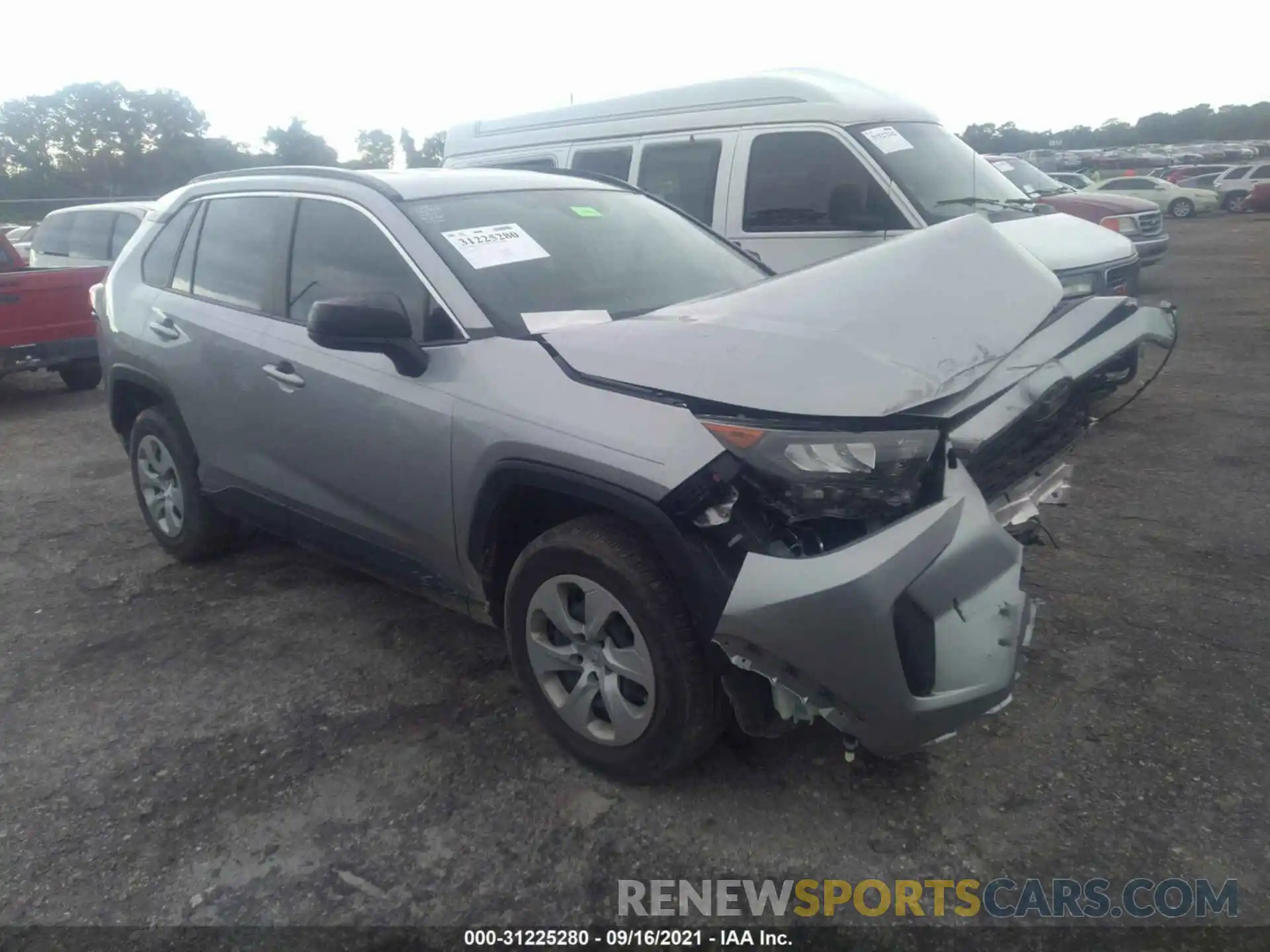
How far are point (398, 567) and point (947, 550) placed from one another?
1893 mm

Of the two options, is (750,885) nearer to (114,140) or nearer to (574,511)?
(574,511)

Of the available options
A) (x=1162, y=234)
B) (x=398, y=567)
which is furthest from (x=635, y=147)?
(x=1162, y=234)

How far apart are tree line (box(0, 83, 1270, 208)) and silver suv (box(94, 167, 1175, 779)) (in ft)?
84.8

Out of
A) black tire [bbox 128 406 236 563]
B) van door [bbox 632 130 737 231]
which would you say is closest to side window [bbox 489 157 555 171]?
van door [bbox 632 130 737 231]

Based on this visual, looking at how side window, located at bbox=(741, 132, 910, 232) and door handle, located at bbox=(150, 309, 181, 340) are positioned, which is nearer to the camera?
door handle, located at bbox=(150, 309, 181, 340)

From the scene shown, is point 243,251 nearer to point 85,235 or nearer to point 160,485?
point 160,485

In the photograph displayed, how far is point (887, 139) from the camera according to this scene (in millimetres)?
6133

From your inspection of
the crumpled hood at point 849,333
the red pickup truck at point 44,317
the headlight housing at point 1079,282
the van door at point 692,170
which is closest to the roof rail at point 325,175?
the crumpled hood at point 849,333

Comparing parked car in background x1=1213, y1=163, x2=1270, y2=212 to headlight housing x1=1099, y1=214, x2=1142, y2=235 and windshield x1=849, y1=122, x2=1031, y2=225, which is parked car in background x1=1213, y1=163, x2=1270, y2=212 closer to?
headlight housing x1=1099, y1=214, x2=1142, y2=235

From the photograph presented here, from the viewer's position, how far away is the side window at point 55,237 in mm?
11078

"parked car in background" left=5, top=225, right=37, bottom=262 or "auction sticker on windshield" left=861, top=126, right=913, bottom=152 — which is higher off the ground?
"auction sticker on windshield" left=861, top=126, right=913, bottom=152

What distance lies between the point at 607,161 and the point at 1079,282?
3299 mm

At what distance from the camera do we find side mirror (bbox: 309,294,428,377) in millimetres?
2893

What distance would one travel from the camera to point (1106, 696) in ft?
10.4
